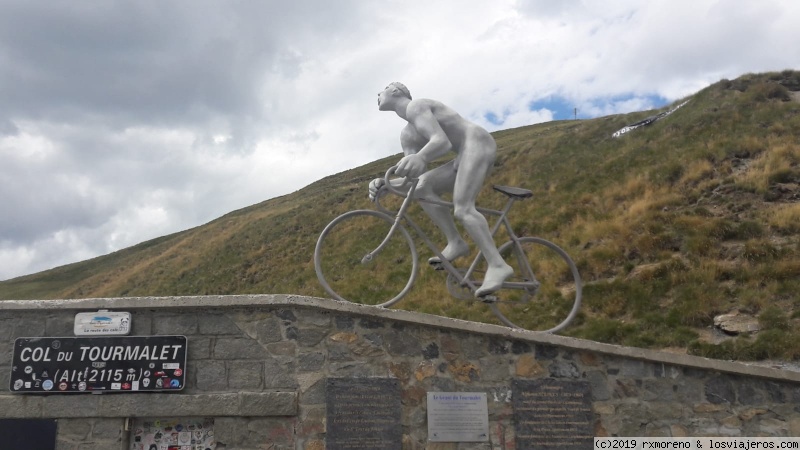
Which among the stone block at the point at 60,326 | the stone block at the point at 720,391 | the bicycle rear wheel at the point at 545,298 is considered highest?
the bicycle rear wheel at the point at 545,298

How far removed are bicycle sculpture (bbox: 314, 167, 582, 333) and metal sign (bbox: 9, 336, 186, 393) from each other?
171 cm

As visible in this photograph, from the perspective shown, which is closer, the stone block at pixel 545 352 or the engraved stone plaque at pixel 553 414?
the engraved stone plaque at pixel 553 414

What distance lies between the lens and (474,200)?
7258 mm

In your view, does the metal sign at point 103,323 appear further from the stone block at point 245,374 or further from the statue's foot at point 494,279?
the statue's foot at point 494,279

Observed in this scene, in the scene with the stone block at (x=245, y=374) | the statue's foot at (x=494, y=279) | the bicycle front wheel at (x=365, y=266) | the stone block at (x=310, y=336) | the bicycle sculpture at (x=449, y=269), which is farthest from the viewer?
the bicycle front wheel at (x=365, y=266)

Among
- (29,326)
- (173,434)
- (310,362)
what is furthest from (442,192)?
(29,326)

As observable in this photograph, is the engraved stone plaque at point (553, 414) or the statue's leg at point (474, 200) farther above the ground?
the statue's leg at point (474, 200)

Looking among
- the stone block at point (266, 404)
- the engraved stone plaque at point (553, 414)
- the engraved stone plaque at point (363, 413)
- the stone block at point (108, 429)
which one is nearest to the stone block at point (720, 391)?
the engraved stone plaque at point (553, 414)

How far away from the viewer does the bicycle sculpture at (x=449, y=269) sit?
24.5 feet

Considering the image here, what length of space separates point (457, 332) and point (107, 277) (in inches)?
1749

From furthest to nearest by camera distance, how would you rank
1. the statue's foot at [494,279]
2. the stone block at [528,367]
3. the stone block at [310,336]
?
the statue's foot at [494,279] → the stone block at [528,367] → the stone block at [310,336]

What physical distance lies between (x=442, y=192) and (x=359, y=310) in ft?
6.12

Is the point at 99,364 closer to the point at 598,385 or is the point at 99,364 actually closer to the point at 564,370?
the point at 564,370

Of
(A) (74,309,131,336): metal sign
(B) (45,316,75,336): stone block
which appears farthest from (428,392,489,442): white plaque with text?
(B) (45,316,75,336): stone block
